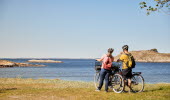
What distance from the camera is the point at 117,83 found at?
15.6m

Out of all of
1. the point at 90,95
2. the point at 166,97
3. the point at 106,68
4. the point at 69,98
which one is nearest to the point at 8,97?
the point at 69,98

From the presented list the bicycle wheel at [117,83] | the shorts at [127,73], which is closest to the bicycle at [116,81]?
the bicycle wheel at [117,83]

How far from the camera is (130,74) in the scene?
15.2m

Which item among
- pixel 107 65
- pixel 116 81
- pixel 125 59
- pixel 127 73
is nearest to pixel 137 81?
pixel 127 73

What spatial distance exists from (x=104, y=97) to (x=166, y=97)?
118 inches

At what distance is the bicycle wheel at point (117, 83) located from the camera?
15.2 m

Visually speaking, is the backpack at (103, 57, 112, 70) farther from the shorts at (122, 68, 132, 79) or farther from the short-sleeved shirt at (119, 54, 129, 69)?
the shorts at (122, 68, 132, 79)

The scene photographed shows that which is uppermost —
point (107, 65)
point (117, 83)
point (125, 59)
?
point (125, 59)

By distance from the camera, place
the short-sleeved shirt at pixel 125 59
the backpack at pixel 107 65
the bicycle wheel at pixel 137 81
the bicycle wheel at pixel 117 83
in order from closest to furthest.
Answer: the short-sleeved shirt at pixel 125 59 < the bicycle wheel at pixel 117 83 < the bicycle wheel at pixel 137 81 < the backpack at pixel 107 65

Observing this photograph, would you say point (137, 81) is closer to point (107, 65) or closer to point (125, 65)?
point (125, 65)

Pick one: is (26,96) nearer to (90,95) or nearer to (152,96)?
(90,95)

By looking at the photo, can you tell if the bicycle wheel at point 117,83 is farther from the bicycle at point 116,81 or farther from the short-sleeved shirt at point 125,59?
the short-sleeved shirt at point 125,59

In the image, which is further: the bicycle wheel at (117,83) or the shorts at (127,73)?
the bicycle wheel at (117,83)

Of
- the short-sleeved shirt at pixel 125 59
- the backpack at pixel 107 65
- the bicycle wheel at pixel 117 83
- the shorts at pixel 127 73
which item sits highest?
the short-sleeved shirt at pixel 125 59
